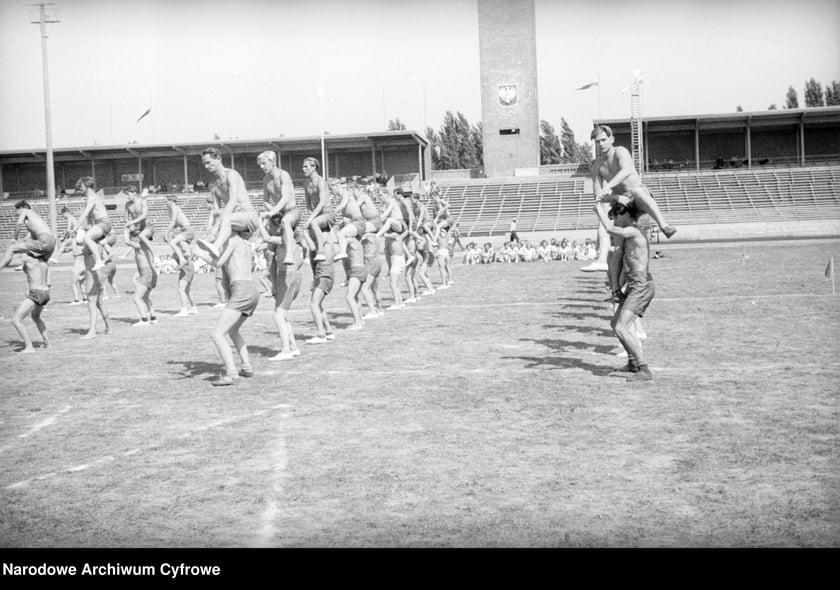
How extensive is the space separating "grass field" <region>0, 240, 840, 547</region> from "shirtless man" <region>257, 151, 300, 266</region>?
1.63 metres

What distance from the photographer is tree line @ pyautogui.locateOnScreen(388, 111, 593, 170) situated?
9488 centimetres

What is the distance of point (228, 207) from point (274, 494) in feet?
18.2

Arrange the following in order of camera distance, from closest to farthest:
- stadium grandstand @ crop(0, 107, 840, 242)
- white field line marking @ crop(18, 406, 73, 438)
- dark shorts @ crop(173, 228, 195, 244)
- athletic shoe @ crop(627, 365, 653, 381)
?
1. white field line marking @ crop(18, 406, 73, 438)
2. athletic shoe @ crop(627, 365, 653, 381)
3. dark shorts @ crop(173, 228, 195, 244)
4. stadium grandstand @ crop(0, 107, 840, 242)

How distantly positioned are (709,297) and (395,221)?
6.37 m

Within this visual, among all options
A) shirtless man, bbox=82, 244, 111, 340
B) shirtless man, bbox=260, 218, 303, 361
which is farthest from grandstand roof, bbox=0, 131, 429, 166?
shirtless man, bbox=260, 218, 303, 361

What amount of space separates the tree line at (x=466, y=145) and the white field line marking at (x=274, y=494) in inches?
3502

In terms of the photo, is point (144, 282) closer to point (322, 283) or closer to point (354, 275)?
point (354, 275)

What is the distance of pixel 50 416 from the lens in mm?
9109

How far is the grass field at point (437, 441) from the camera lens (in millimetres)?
5410

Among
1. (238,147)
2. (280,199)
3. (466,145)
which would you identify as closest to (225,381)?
(280,199)

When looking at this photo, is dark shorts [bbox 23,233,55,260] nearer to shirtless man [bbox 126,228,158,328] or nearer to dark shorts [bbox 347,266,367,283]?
shirtless man [bbox 126,228,158,328]

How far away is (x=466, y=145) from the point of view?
99.3 m

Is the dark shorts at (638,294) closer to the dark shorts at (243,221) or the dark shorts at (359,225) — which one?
the dark shorts at (243,221)

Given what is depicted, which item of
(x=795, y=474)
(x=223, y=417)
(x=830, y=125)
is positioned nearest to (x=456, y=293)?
(x=223, y=417)
